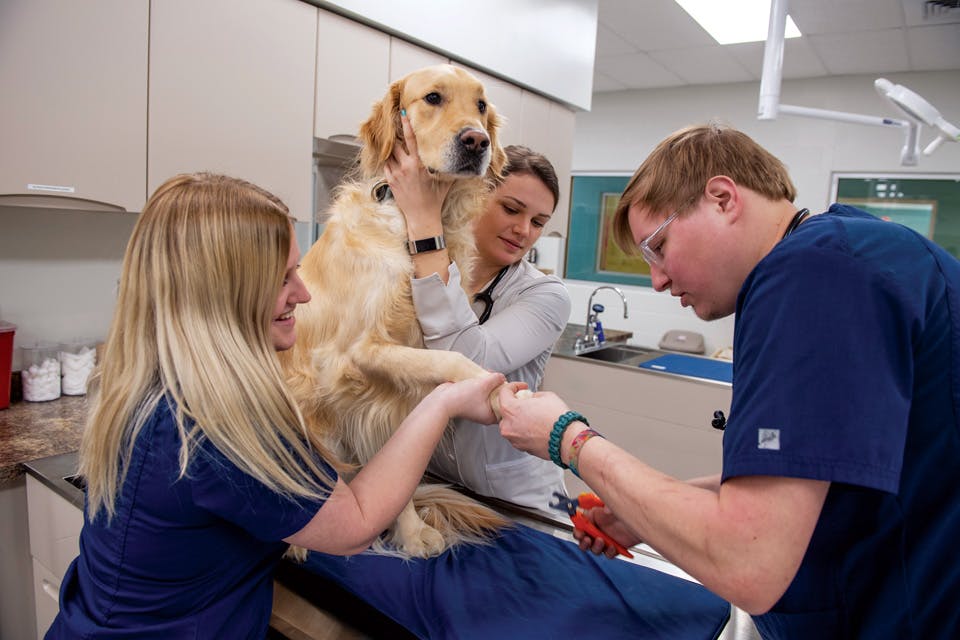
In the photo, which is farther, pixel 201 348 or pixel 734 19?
pixel 734 19

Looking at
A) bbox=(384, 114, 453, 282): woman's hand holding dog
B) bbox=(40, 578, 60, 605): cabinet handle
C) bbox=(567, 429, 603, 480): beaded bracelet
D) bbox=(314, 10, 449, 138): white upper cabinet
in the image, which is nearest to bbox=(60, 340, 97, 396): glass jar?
bbox=(40, 578, 60, 605): cabinet handle

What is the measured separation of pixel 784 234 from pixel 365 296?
0.72m

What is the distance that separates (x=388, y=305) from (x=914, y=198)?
5.12 m

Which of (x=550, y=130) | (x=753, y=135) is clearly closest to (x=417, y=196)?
(x=550, y=130)

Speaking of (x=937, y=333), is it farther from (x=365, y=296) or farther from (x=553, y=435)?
(x=365, y=296)

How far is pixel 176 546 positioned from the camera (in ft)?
2.72

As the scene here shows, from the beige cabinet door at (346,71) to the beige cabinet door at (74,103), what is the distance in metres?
0.66

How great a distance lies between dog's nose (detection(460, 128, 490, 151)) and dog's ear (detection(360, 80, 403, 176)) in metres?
0.15

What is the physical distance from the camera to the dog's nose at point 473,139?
1.21 m

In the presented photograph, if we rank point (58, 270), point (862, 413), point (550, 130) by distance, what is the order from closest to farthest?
point (862, 413) → point (58, 270) → point (550, 130)

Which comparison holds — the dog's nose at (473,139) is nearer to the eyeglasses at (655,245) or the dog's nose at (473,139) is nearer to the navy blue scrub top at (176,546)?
the eyeglasses at (655,245)

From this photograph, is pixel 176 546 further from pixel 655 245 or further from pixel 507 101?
pixel 507 101

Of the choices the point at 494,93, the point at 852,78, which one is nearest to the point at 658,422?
the point at 494,93

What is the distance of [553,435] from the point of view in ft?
2.99
